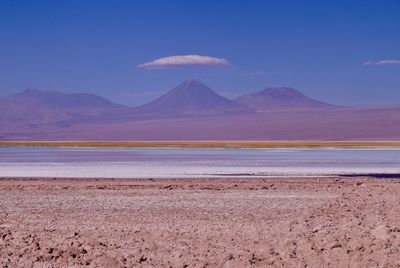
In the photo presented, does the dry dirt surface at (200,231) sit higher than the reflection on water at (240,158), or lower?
lower

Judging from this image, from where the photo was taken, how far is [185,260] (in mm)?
9219

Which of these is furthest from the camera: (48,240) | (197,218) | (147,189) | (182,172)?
(182,172)

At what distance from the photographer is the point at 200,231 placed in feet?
36.3

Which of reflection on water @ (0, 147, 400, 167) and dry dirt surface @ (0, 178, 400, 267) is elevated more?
reflection on water @ (0, 147, 400, 167)

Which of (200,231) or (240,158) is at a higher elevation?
(240,158)

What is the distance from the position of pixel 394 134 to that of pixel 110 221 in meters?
156

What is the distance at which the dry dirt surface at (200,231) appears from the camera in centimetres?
922

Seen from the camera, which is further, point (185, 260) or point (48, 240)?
point (48, 240)

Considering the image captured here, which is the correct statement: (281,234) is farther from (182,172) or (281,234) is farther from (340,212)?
(182,172)

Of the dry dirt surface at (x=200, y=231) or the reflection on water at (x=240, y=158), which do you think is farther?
the reflection on water at (x=240, y=158)

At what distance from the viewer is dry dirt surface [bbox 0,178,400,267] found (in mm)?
9219

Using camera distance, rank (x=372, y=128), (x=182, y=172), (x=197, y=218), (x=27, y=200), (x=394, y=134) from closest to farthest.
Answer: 1. (x=197, y=218)
2. (x=27, y=200)
3. (x=182, y=172)
4. (x=394, y=134)
5. (x=372, y=128)

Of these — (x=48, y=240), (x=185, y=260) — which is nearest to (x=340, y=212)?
(x=185, y=260)

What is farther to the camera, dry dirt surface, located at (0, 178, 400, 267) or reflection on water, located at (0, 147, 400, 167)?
reflection on water, located at (0, 147, 400, 167)
